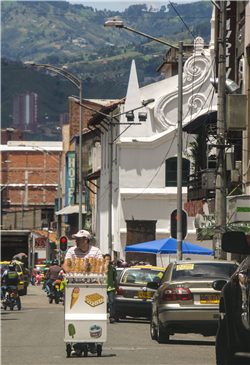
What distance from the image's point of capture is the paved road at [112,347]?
10789mm

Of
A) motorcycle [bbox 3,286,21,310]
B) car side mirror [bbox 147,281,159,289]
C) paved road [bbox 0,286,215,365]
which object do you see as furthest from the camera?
motorcycle [bbox 3,286,21,310]

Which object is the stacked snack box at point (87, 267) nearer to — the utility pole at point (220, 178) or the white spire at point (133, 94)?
the utility pole at point (220, 178)

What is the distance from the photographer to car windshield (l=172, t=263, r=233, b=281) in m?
12.6

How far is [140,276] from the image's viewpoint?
1941 cm

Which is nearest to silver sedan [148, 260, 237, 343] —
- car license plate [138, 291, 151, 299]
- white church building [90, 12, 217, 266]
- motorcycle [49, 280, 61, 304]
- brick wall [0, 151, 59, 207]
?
car license plate [138, 291, 151, 299]

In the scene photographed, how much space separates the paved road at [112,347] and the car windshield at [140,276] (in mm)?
1475

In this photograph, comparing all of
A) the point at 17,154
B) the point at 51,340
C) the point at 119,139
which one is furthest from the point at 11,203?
the point at 51,340

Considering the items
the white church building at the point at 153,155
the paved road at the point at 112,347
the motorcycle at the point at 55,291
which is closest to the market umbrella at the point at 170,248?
the motorcycle at the point at 55,291

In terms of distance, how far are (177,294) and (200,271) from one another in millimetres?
716

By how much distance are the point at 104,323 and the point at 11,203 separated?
358ft

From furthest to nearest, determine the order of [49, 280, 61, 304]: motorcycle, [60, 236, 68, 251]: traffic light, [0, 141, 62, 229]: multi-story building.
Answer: [0, 141, 62, 229]: multi-story building < [60, 236, 68, 251]: traffic light < [49, 280, 61, 304]: motorcycle

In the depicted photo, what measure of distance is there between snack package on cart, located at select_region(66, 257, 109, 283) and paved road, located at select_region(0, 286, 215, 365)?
51.1 inches

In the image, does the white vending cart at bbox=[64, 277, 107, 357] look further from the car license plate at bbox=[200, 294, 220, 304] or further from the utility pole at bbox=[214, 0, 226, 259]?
the utility pole at bbox=[214, 0, 226, 259]

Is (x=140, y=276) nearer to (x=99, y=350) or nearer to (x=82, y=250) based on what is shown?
(x=99, y=350)
